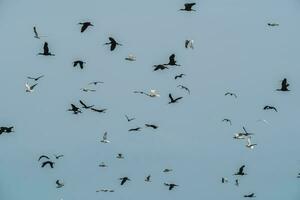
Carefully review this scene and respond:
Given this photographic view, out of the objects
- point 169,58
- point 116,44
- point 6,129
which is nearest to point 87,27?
point 116,44

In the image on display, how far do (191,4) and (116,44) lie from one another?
210 inches

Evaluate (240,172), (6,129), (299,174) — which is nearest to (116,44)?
(6,129)

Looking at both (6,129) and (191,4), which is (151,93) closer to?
(191,4)

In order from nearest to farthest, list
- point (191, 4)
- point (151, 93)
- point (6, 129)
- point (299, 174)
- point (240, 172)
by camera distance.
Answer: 1. point (191, 4)
2. point (151, 93)
3. point (6, 129)
4. point (240, 172)
5. point (299, 174)

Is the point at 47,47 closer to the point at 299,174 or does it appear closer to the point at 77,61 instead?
the point at 77,61

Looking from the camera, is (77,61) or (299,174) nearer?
(77,61)

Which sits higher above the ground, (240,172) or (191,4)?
(191,4)

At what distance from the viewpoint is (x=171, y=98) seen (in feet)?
134

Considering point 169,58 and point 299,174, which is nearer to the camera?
point 169,58

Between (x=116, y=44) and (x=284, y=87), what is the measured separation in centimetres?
1152

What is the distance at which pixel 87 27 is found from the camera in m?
38.1

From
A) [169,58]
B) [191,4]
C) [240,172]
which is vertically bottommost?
[240,172]

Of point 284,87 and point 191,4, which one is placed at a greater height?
point 191,4

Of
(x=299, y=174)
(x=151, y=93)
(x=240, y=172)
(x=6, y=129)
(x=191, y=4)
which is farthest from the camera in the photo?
(x=299, y=174)
